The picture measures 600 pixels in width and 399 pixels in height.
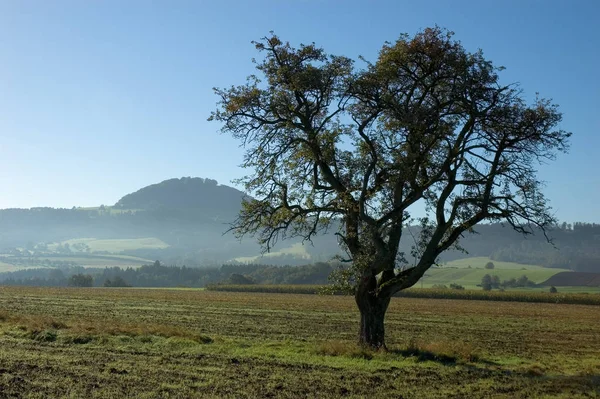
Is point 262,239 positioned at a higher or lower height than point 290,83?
lower

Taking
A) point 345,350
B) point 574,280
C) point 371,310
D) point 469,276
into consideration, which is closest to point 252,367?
point 345,350

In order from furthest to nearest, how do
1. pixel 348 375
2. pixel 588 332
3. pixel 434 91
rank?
pixel 588 332, pixel 434 91, pixel 348 375

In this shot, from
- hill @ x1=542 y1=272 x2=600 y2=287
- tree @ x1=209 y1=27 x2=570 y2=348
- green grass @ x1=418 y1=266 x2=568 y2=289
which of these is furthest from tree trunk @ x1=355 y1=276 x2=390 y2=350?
green grass @ x1=418 y1=266 x2=568 y2=289

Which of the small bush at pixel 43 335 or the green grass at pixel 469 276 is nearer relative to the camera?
the small bush at pixel 43 335

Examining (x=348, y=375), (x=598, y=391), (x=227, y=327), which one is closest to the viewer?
(x=598, y=391)

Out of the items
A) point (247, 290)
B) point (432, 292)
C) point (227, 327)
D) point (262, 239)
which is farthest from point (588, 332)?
point (247, 290)

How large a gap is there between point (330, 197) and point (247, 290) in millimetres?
95314

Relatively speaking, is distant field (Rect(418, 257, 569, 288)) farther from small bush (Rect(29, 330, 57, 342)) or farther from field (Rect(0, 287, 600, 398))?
small bush (Rect(29, 330, 57, 342))

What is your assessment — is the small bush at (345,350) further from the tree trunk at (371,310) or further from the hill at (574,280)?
the hill at (574,280)

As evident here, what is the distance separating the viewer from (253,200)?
22.6m

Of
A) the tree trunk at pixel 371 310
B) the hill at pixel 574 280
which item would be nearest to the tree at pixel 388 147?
the tree trunk at pixel 371 310

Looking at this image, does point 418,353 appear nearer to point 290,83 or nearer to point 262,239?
point 262,239

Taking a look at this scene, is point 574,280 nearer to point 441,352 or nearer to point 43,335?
point 441,352

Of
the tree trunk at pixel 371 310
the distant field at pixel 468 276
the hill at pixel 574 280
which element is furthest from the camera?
the distant field at pixel 468 276
